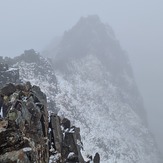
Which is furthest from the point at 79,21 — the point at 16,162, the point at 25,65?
the point at 16,162

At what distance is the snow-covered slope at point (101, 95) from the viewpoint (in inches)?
2581

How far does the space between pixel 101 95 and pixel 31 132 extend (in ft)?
202

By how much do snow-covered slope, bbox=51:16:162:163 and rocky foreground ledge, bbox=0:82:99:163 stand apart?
3139 cm

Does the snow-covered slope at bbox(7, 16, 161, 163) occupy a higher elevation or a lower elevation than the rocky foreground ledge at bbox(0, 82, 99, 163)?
higher

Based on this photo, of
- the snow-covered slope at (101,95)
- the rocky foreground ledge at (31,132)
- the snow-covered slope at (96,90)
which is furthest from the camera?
the snow-covered slope at (101,95)

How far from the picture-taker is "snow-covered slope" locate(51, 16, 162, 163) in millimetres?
65562

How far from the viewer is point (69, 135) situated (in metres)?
27.5

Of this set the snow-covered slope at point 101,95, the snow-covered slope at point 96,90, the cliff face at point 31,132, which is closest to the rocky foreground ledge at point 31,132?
the cliff face at point 31,132

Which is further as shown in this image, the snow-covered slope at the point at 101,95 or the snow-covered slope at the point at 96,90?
the snow-covered slope at the point at 101,95

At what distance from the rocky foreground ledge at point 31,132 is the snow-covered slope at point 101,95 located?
31.4 meters

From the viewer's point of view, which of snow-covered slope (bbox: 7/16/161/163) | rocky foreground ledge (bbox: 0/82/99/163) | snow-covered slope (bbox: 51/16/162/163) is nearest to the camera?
rocky foreground ledge (bbox: 0/82/99/163)

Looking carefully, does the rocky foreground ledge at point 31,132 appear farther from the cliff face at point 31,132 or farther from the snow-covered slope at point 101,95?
the snow-covered slope at point 101,95

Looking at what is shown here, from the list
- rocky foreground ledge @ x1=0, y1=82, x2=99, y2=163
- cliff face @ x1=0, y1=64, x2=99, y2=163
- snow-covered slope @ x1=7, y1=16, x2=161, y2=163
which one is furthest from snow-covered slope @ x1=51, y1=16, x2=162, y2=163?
rocky foreground ledge @ x1=0, y1=82, x2=99, y2=163

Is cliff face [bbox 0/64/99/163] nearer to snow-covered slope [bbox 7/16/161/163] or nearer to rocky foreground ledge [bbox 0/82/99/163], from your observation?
rocky foreground ledge [bbox 0/82/99/163]
